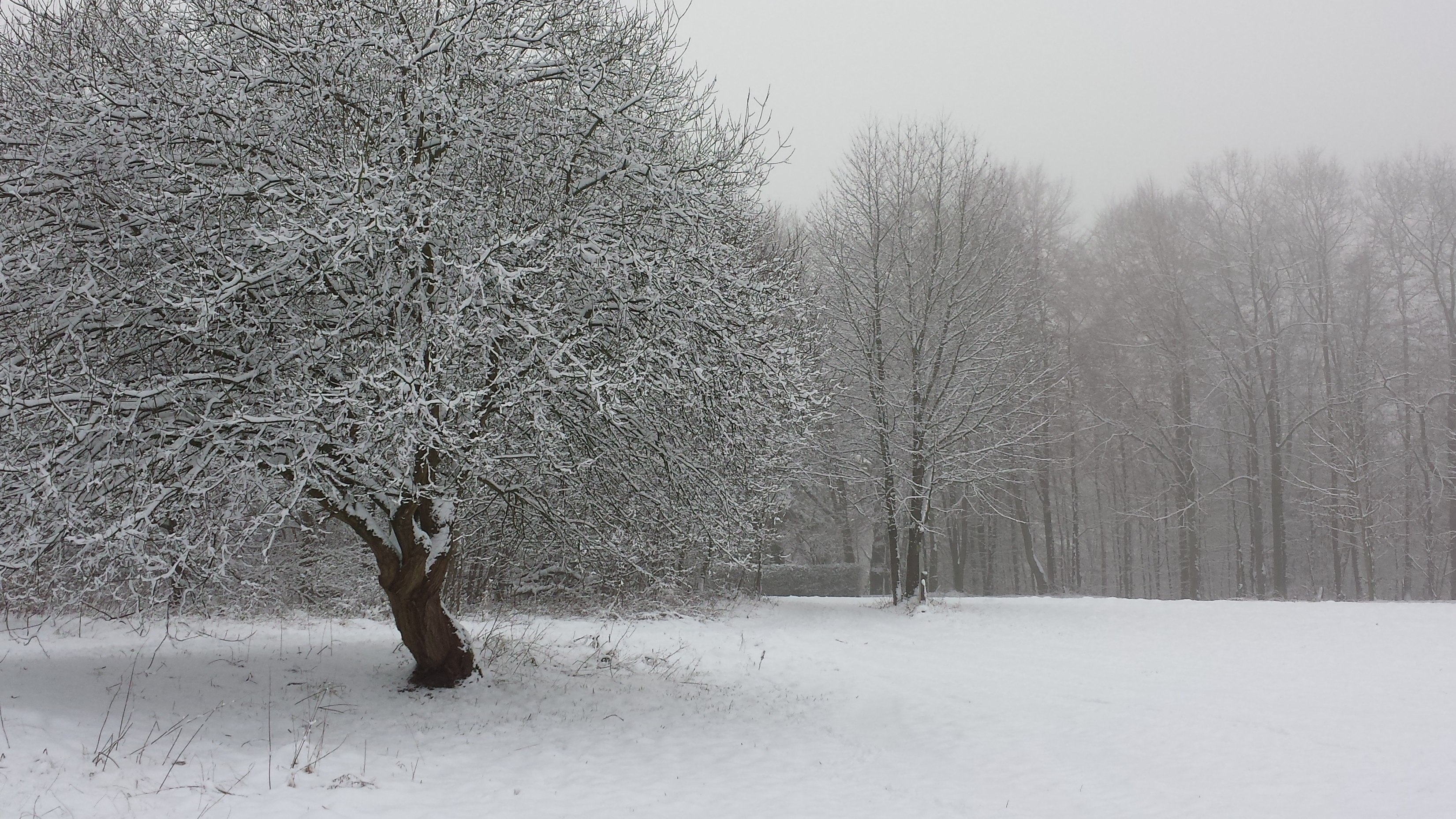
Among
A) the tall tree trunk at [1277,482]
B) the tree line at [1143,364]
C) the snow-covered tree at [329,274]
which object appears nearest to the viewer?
the snow-covered tree at [329,274]

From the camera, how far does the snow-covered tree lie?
6.00m

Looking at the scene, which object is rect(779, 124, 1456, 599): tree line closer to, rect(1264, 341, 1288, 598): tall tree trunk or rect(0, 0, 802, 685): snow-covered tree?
rect(1264, 341, 1288, 598): tall tree trunk

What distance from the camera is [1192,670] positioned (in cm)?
1158

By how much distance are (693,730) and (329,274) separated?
5289 millimetres

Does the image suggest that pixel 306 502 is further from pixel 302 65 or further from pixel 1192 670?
pixel 1192 670

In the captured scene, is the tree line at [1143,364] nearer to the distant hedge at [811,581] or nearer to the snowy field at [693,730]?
the distant hedge at [811,581]

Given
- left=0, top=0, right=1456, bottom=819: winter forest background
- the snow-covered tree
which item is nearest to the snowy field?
left=0, top=0, right=1456, bottom=819: winter forest background

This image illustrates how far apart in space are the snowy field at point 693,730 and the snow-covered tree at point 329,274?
1346mm

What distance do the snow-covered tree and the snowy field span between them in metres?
1.35

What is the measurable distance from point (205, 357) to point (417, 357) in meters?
2.35

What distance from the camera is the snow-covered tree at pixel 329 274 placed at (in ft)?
19.7

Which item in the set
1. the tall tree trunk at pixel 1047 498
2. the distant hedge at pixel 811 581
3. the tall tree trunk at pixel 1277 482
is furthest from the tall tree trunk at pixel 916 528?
the tall tree trunk at pixel 1277 482

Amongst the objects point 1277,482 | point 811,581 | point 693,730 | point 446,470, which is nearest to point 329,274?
point 446,470

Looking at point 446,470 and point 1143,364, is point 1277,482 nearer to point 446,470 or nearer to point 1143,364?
point 1143,364
